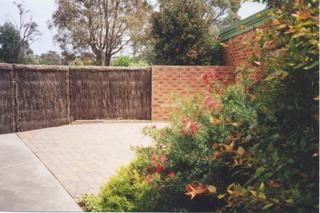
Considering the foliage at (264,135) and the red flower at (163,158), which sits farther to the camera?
the red flower at (163,158)

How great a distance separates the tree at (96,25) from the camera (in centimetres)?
1666

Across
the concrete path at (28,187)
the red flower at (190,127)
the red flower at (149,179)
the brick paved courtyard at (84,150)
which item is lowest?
the brick paved courtyard at (84,150)

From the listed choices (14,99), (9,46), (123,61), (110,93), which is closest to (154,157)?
(14,99)

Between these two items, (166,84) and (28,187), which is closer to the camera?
A: (28,187)

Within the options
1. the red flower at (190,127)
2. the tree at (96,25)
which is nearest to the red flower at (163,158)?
the red flower at (190,127)

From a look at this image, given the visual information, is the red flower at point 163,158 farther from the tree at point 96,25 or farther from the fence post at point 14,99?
the tree at point 96,25

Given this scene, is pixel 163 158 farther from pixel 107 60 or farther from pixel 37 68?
pixel 107 60

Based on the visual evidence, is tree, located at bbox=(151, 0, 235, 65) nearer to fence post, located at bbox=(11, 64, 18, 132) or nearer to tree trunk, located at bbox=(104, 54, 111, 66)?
fence post, located at bbox=(11, 64, 18, 132)

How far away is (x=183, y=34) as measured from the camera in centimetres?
1077

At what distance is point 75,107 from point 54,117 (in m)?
0.80

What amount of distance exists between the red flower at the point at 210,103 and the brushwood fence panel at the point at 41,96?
263 inches

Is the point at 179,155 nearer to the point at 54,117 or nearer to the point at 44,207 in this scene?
the point at 44,207

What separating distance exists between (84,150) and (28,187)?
2393 millimetres

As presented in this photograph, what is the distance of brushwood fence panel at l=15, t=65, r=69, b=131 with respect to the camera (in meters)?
8.98
